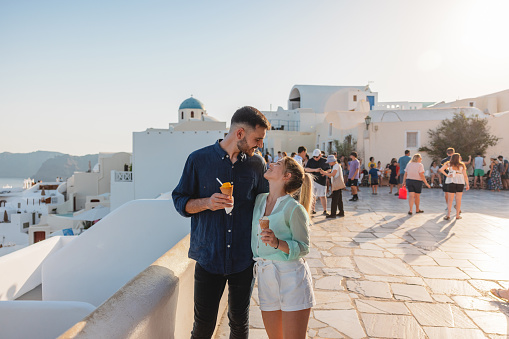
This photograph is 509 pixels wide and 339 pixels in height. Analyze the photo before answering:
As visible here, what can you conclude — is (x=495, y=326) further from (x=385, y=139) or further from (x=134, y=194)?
(x=134, y=194)

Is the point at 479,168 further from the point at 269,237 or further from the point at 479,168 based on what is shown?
the point at 269,237

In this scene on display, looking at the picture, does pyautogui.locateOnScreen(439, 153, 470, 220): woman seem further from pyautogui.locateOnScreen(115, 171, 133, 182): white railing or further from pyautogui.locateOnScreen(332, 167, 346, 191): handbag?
pyautogui.locateOnScreen(115, 171, 133, 182): white railing

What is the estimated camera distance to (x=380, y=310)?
353 centimetres

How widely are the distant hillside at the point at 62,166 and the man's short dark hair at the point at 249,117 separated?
588 feet

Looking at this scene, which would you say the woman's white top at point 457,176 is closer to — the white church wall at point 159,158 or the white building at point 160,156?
the white building at point 160,156

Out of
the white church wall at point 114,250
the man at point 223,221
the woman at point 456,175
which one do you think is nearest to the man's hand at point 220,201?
the man at point 223,221

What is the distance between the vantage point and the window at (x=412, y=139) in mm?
19250

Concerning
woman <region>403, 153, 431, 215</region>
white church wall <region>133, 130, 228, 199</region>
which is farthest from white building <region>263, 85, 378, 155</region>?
woman <region>403, 153, 431, 215</region>

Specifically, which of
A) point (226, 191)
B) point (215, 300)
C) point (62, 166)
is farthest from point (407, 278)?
point (62, 166)

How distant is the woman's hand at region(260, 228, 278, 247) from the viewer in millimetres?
2033

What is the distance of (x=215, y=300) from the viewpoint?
7.29 feet

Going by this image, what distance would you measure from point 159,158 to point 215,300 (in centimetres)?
1749

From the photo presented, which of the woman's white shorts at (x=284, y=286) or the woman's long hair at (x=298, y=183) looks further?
the woman's long hair at (x=298, y=183)

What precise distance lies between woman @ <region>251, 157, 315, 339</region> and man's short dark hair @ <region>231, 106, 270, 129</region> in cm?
29
